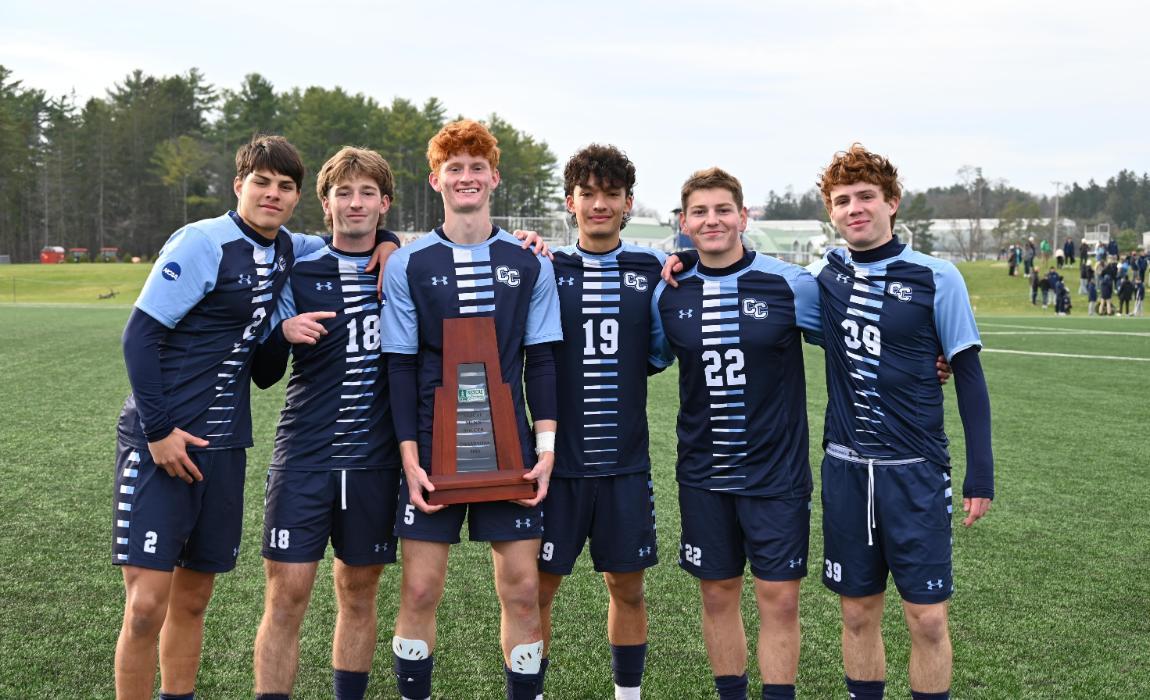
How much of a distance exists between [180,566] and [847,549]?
2585mm

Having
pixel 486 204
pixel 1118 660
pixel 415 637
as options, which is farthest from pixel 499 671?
pixel 1118 660

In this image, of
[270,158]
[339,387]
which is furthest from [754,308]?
[270,158]

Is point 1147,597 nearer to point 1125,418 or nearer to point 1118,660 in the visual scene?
point 1118,660

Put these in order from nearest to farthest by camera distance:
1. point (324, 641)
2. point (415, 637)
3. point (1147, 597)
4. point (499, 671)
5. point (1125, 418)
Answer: point (415, 637), point (499, 671), point (324, 641), point (1147, 597), point (1125, 418)

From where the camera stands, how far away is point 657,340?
4.14m

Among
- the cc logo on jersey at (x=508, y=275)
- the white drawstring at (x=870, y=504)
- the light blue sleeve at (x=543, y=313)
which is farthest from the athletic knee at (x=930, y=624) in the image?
the cc logo on jersey at (x=508, y=275)

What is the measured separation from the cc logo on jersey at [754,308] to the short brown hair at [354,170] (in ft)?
4.90

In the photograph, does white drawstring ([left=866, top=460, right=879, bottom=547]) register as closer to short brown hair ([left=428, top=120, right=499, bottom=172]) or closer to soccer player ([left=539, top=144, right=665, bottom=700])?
soccer player ([left=539, top=144, right=665, bottom=700])

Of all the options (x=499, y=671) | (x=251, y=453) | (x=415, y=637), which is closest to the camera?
(x=415, y=637)

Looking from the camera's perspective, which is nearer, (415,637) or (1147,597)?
(415,637)

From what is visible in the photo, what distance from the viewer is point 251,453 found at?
363 inches

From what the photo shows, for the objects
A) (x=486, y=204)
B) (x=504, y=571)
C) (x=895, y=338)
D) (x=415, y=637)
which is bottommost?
(x=415, y=637)

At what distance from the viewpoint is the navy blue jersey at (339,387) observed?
377cm

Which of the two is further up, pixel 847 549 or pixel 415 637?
pixel 847 549
